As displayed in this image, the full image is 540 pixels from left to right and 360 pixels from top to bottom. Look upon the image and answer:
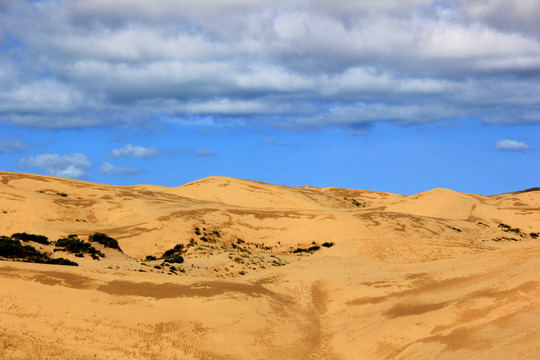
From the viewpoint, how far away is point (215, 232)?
49.0m

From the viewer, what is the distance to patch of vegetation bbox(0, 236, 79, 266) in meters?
26.1

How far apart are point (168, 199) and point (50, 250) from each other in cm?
3340

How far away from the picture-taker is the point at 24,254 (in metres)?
27.3

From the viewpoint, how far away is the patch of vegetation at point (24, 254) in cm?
2611

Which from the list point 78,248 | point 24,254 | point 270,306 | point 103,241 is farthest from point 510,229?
point 24,254

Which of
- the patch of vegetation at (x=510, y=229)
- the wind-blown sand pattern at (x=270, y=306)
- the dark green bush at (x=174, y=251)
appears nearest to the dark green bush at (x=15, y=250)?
the wind-blown sand pattern at (x=270, y=306)

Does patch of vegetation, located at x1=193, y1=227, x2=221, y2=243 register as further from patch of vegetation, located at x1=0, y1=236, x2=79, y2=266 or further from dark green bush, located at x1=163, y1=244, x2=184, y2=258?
patch of vegetation, located at x1=0, y1=236, x2=79, y2=266

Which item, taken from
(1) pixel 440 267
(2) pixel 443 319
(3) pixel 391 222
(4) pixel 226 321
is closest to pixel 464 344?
(2) pixel 443 319

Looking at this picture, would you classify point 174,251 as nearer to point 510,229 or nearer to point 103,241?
point 103,241

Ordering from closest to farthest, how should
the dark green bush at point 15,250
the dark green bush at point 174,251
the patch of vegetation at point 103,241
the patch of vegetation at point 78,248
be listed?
the dark green bush at point 15,250
the patch of vegetation at point 78,248
the patch of vegetation at point 103,241
the dark green bush at point 174,251

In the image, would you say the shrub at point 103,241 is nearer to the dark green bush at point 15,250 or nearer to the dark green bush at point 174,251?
the dark green bush at point 174,251

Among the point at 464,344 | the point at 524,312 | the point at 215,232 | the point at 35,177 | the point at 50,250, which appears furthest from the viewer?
the point at 35,177

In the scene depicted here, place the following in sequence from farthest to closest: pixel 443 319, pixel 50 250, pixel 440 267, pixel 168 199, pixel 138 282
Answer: pixel 168 199 → pixel 50 250 → pixel 440 267 → pixel 138 282 → pixel 443 319

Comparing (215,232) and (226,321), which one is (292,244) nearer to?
(215,232)
